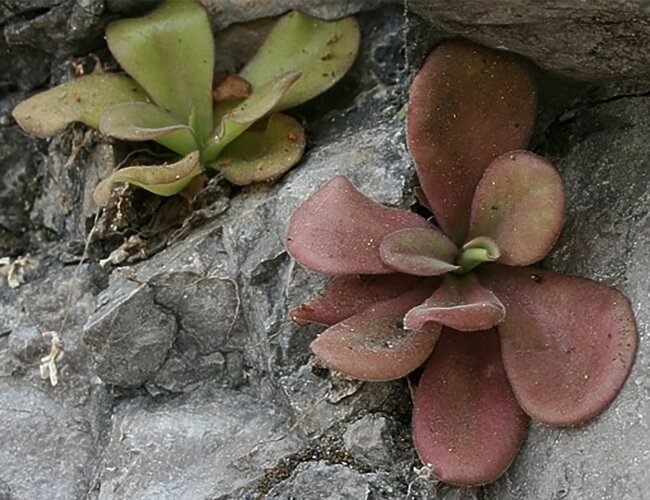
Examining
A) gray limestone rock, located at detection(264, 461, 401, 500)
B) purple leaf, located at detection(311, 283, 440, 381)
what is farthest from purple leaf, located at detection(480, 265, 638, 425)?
gray limestone rock, located at detection(264, 461, 401, 500)

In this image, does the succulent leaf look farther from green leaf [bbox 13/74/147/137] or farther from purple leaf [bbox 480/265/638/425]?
green leaf [bbox 13/74/147/137]

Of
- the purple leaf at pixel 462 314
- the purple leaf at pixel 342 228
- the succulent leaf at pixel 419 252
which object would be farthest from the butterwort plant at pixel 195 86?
the purple leaf at pixel 462 314

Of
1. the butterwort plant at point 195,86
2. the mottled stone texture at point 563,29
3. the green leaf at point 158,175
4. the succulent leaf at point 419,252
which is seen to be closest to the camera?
the mottled stone texture at point 563,29

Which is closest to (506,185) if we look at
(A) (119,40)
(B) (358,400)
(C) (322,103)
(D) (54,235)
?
(B) (358,400)

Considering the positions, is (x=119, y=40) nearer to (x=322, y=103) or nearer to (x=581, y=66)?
(x=322, y=103)

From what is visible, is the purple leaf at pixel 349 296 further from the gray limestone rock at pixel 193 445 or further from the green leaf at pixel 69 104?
the green leaf at pixel 69 104
